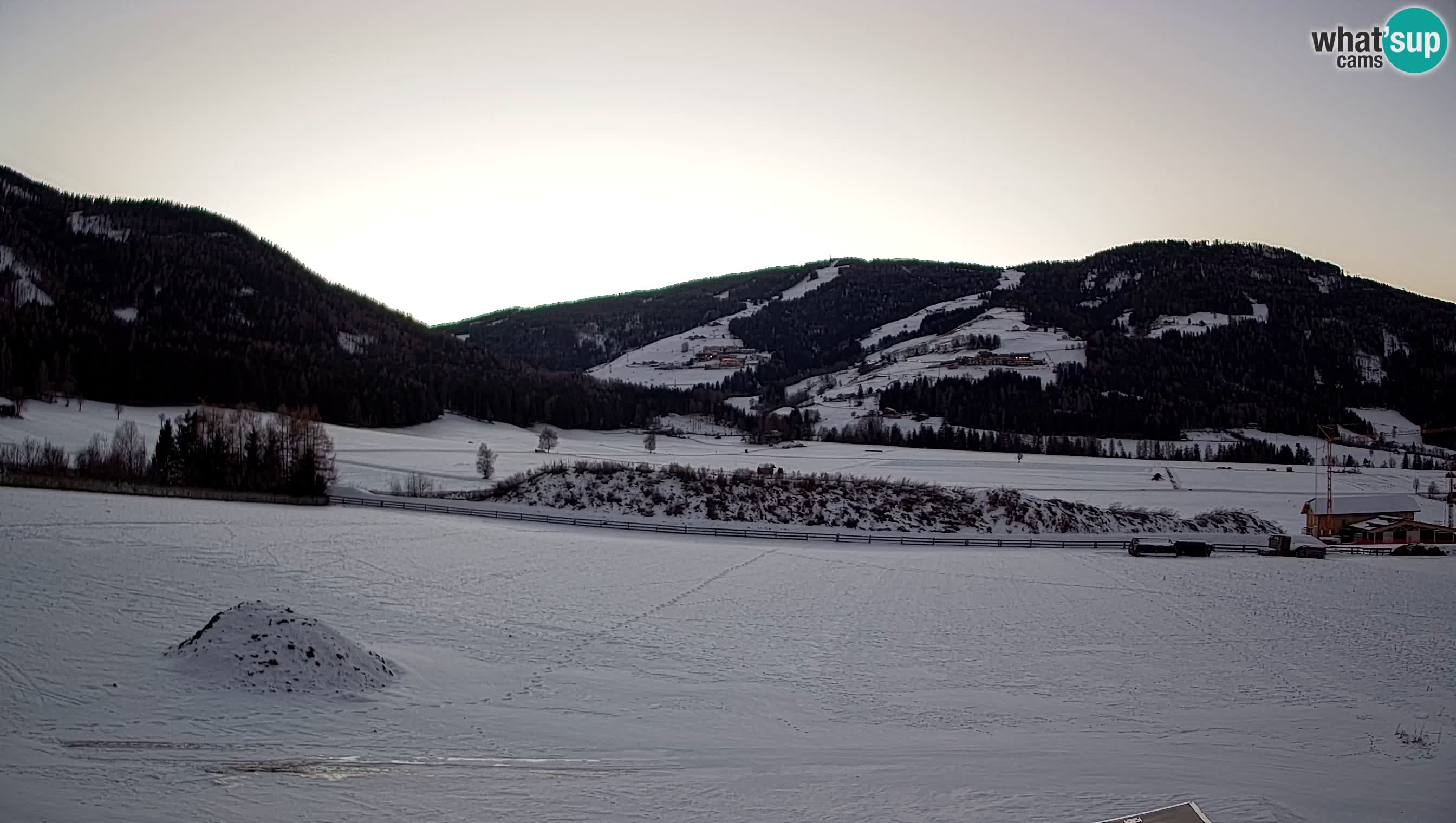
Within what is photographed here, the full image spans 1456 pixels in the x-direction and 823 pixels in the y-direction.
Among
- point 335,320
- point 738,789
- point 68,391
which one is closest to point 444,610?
point 738,789

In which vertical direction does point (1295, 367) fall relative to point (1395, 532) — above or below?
above

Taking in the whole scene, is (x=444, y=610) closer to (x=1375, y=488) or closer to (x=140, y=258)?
(x=1375, y=488)

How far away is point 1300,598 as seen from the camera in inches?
1245

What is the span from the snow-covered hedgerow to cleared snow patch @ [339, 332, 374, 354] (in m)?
101

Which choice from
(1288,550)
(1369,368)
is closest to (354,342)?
(1288,550)

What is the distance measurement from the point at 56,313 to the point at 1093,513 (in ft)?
409

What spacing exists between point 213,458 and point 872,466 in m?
56.5

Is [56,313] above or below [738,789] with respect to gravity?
above

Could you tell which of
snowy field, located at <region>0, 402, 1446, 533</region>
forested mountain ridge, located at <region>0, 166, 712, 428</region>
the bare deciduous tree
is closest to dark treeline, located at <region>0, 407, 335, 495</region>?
snowy field, located at <region>0, 402, 1446, 533</region>

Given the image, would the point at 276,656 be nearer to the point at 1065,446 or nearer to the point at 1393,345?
the point at 1065,446

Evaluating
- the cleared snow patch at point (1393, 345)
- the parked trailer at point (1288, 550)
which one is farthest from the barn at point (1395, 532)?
the cleared snow patch at point (1393, 345)

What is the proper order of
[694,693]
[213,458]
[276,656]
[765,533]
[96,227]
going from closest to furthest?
[276,656] → [694,693] → [765,533] → [213,458] → [96,227]

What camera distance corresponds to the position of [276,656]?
15.7 m

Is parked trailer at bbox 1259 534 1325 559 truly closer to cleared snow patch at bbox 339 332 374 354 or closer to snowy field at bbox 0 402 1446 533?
snowy field at bbox 0 402 1446 533
